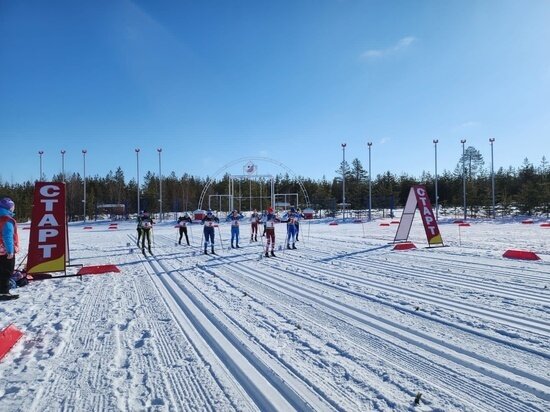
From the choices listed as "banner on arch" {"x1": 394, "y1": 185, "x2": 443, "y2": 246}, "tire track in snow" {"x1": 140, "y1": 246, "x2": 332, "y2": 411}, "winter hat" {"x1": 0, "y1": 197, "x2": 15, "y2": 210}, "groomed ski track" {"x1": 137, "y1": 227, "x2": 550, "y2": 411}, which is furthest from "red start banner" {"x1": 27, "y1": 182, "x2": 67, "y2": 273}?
"banner on arch" {"x1": 394, "y1": 185, "x2": 443, "y2": 246}

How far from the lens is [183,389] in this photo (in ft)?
11.6

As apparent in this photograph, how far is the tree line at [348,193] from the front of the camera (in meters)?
48.7

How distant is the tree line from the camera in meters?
48.7

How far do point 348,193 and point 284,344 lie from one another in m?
72.4

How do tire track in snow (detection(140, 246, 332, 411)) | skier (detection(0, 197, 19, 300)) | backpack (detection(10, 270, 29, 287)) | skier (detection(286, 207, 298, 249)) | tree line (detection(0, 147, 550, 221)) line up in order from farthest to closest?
tree line (detection(0, 147, 550, 221)) < skier (detection(286, 207, 298, 249)) < backpack (detection(10, 270, 29, 287)) < skier (detection(0, 197, 19, 300)) < tire track in snow (detection(140, 246, 332, 411))

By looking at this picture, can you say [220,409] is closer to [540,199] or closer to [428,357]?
[428,357]

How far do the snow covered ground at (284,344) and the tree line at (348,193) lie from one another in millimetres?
36501

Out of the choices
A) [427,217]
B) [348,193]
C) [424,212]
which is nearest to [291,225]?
[424,212]

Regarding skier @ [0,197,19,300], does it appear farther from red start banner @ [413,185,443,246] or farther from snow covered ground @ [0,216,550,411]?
red start banner @ [413,185,443,246]

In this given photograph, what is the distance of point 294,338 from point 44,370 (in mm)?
2837

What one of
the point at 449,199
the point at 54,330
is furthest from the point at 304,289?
the point at 449,199

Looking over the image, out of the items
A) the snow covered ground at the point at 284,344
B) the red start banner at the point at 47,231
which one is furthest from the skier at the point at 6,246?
the red start banner at the point at 47,231

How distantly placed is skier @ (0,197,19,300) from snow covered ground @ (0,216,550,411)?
44 centimetres

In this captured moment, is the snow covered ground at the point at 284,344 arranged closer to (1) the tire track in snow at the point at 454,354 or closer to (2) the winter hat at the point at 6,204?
(1) the tire track in snow at the point at 454,354
